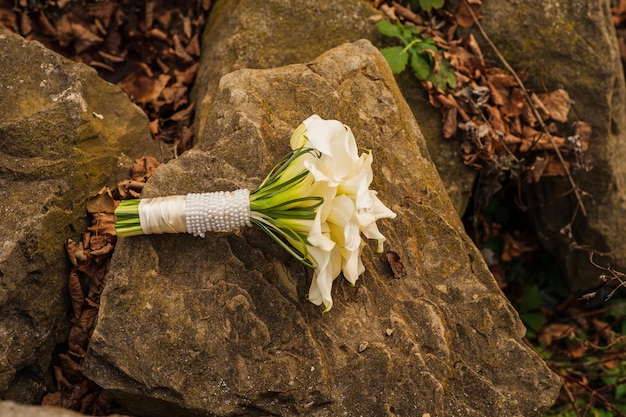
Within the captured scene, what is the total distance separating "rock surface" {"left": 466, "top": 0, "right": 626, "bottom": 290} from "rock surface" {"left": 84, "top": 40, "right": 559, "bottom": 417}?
61.4 inches

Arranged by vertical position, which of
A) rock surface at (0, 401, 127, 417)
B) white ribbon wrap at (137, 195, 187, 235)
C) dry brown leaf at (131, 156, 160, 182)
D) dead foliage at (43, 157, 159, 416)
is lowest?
dead foliage at (43, 157, 159, 416)

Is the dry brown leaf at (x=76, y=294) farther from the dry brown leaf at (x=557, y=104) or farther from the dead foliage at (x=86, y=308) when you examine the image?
the dry brown leaf at (x=557, y=104)

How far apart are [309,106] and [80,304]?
5.07ft

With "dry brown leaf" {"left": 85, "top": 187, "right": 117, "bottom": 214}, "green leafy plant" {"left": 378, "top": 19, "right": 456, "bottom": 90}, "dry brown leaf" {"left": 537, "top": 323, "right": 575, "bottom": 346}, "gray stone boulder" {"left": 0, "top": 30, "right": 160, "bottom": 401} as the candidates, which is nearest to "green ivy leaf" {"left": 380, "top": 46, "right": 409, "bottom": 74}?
"green leafy plant" {"left": 378, "top": 19, "right": 456, "bottom": 90}

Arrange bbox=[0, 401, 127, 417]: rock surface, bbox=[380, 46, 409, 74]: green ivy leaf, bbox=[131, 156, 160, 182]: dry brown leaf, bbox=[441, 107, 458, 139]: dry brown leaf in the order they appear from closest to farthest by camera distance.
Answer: bbox=[0, 401, 127, 417]: rock surface → bbox=[131, 156, 160, 182]: dry brown leaf → bbox=[380, 46, 409, 74]: green ivy leaf → bbox=[441, 107, 458, 139]: dry brown leaf

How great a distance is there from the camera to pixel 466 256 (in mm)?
3461

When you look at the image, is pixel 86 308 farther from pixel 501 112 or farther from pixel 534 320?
pixel 534 320

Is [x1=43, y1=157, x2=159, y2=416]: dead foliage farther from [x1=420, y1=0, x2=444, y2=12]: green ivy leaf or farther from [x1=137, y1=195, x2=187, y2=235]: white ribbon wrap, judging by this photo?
[x1=420, y1=0, x2=444, y2=12]: green ivy leaf

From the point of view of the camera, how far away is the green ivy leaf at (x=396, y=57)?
4.10 meters

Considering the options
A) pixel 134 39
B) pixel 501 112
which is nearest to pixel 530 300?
pixel 501 112

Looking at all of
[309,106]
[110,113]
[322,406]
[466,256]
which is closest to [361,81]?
[309,106]

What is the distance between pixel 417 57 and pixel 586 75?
3.96 ft

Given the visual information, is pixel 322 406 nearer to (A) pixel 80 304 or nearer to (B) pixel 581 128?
(A) pixel 80 304

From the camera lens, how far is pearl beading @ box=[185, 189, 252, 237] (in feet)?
9.73
